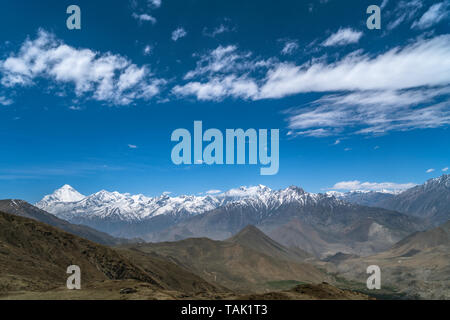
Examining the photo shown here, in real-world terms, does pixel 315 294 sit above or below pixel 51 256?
below

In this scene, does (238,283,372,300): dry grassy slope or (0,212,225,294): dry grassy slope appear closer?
(238,283,372,300): dry grassy slope

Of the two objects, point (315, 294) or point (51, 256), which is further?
point (51, 256)

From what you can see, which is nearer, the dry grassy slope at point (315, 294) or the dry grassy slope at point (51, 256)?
the dry grassy slope at point (315, 294)
